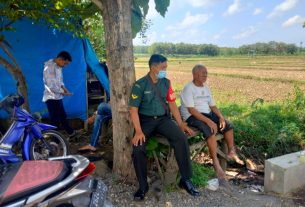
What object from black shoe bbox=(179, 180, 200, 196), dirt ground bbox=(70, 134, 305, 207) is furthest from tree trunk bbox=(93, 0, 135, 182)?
black shoe bbox=(179, 180, 200, 196)

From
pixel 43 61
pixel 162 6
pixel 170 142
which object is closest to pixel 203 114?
pixel 170 142

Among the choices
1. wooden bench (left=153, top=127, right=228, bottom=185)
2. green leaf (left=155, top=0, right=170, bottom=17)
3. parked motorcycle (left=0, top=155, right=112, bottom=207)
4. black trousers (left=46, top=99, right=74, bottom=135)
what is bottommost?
wooden bench (left=153, top=127, right=228, bottom=185)

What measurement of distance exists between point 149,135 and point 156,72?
0.80 m

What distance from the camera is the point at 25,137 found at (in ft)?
15.7

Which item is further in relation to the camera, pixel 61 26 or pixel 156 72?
pixel 61 26

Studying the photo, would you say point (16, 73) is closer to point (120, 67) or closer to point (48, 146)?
point (48, 146)

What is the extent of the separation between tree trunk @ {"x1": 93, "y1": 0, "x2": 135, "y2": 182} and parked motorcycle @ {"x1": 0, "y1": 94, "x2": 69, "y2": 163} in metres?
1.13

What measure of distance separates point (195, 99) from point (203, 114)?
26 cm

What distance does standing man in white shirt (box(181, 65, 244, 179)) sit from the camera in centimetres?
479

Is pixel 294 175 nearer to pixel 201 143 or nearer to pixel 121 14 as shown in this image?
pixel 201 143

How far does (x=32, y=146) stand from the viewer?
4855mm

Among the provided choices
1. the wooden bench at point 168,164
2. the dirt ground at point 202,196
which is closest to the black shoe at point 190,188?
the dirt ground at point 202,196

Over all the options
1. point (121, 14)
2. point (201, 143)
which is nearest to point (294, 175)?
point (201, 143)

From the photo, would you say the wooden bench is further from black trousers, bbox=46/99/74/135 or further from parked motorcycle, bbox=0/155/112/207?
black trousers, bbox=46/99/74/135
